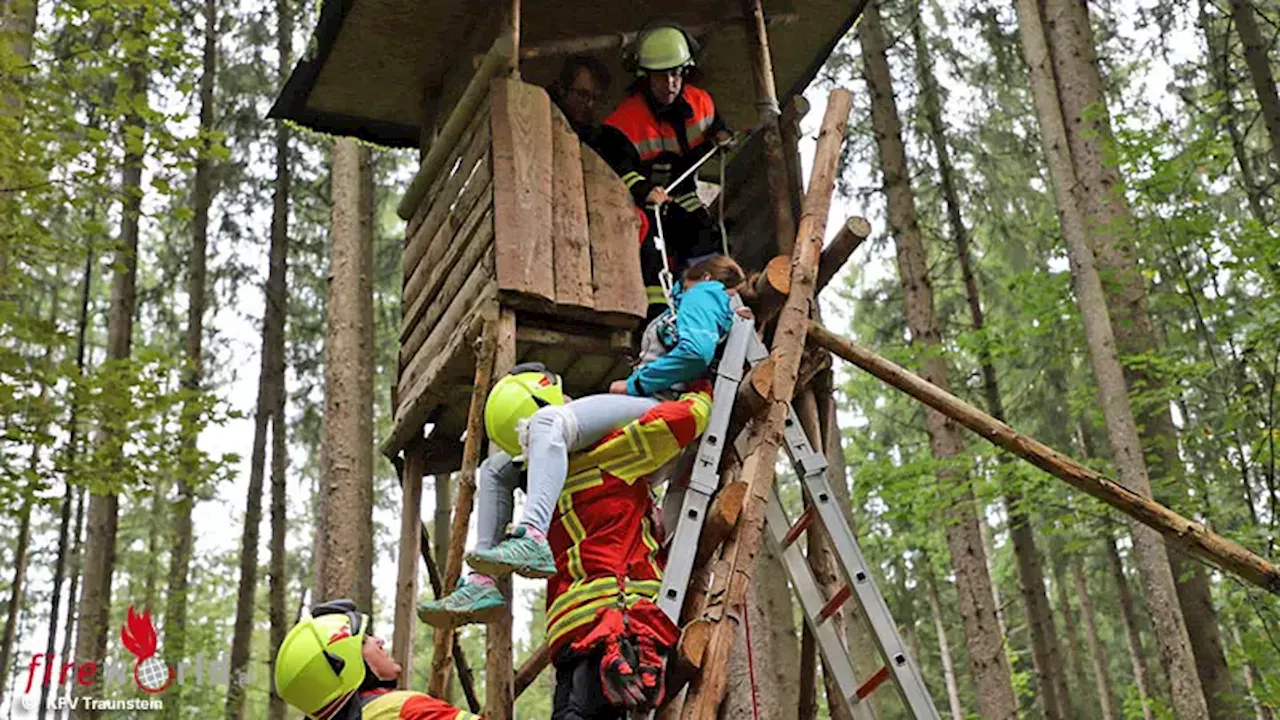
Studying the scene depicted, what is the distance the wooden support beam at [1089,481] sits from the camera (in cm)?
497

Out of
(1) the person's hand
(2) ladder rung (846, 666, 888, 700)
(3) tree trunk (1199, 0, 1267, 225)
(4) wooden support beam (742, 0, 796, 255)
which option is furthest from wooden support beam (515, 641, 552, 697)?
(3) tree trunk (1199, 0, 1267, 225)

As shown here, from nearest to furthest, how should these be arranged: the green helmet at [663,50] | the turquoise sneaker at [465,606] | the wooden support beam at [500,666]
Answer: the turquoise sneaker at [465,606]
the wooden support beam at [500,666]
the green helmet at [663,50]

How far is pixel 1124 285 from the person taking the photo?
37.9 feet

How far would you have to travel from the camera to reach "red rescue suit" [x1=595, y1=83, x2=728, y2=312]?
21.1 feet

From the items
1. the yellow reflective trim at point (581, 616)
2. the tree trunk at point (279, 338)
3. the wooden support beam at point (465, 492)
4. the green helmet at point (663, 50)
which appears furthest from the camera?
the tree trunk at point (279, 338)

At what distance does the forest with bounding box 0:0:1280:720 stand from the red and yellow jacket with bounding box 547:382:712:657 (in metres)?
1.09

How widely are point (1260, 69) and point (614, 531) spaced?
10.2 m

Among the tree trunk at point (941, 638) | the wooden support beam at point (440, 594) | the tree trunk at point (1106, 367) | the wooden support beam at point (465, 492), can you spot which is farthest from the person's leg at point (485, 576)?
A: the tree trunk at point (941, 638)

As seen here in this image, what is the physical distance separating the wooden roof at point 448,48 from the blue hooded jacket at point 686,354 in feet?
9.83

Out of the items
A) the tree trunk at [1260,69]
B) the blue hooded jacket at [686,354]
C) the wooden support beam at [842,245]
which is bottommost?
the blue hooded jacket at [686,354]

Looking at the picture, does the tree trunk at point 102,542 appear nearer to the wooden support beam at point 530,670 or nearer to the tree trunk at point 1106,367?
the wooden support beam at point 530,670

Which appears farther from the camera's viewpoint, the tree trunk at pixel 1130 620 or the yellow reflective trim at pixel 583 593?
the tree trunk at pixel 1130 620

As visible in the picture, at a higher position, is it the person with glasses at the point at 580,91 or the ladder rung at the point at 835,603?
the person with glasses at the point at 580,91

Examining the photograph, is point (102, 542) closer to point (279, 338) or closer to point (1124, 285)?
point (279, 338)
